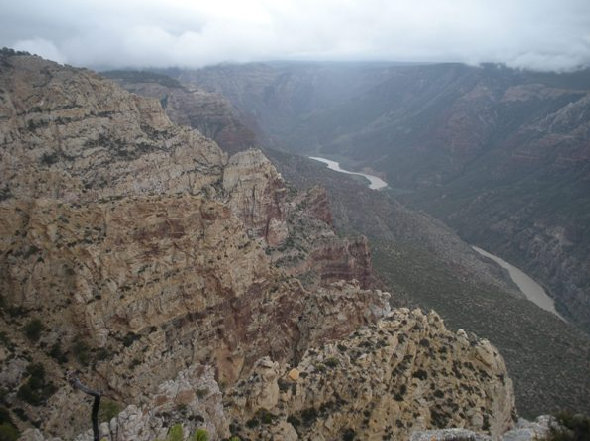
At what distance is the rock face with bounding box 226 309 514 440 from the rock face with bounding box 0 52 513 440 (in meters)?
0.16

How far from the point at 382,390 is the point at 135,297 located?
662 inches

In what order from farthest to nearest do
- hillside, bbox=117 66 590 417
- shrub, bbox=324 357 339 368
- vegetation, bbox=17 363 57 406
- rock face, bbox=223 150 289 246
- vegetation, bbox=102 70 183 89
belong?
1. vegetation, bbox=102 70 183 89
2. rock face, bbox=223 150 289 246
3. hillside, bbox=117 66 590 417
4. shrub, bbox=324 357 339 368
5. vegetation, bbox=17 363 57 406

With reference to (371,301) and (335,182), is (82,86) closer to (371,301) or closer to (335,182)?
(371,301)

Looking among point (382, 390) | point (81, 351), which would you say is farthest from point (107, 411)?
point (382, 390)

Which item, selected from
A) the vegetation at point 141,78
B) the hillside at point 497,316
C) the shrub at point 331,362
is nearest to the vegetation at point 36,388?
the shrub at point 331,362

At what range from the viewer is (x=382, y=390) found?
30.3m

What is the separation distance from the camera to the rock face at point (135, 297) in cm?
2755

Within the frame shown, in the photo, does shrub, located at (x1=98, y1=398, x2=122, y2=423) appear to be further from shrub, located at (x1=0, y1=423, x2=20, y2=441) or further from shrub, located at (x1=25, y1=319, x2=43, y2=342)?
shrub, located at (x1=25, y1=319, x2=43, y2=342)

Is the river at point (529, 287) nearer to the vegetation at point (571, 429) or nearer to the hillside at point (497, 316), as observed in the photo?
the hillside at point (497, 316)

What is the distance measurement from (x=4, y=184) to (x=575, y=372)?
208 feet

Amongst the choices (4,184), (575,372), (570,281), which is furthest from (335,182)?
(4,184)

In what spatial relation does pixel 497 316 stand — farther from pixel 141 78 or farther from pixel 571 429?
pixel 141 78

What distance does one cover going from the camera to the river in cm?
11798

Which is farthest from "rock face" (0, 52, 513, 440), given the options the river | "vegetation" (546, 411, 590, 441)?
the river
